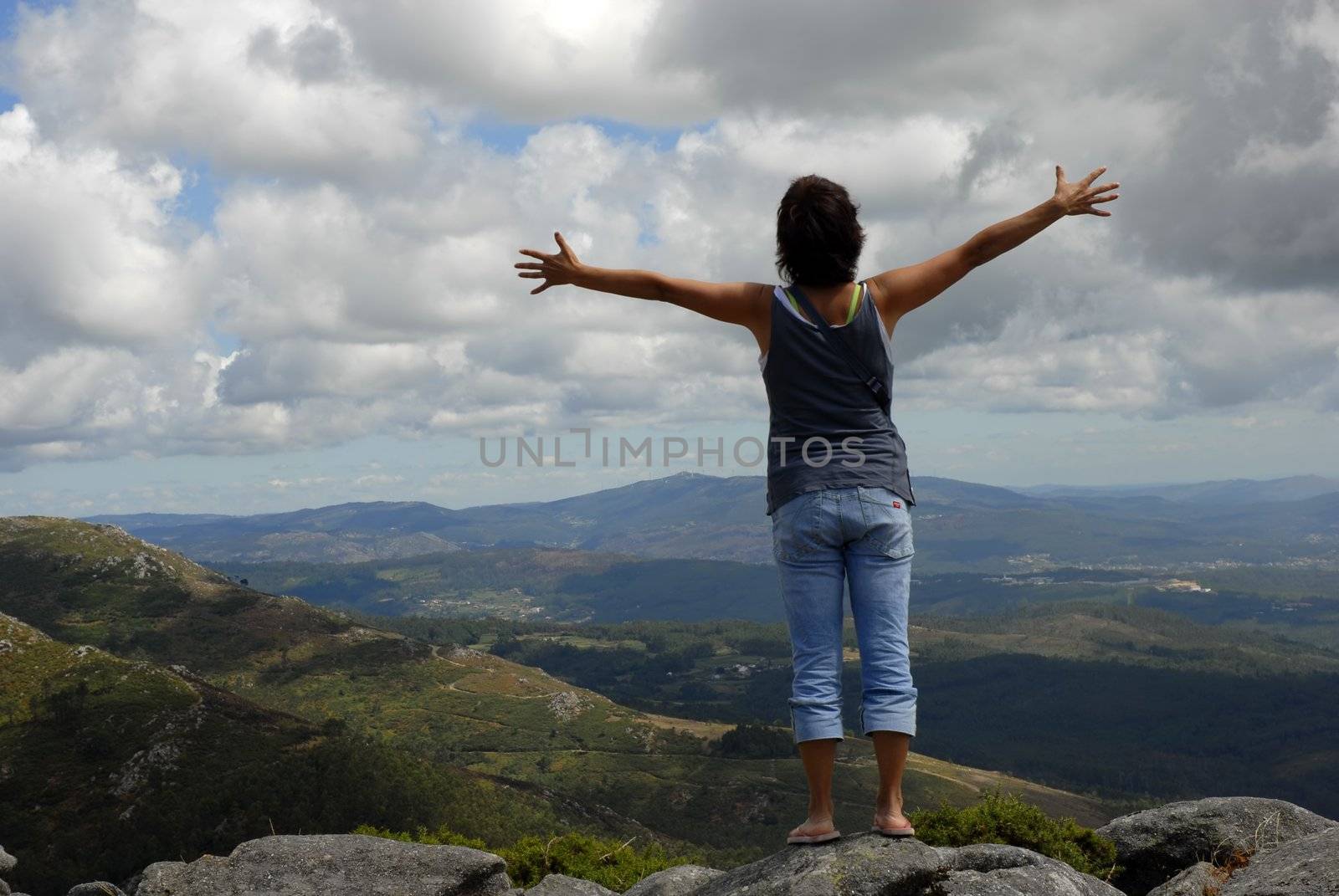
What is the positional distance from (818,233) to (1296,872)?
274 inches

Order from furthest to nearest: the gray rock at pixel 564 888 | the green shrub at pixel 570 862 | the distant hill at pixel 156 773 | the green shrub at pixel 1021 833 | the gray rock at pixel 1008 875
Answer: the distant hill at pixel 156 773
the green shrub at pixel 570 862
the gray rock at pixel 564 888
the green shrub at pixel 1021 833
the gray rock at pixel 1008 875

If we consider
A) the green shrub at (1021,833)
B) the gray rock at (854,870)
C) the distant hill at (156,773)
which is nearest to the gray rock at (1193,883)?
the green shrub at (1021,833)

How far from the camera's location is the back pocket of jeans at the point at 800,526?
789 cm

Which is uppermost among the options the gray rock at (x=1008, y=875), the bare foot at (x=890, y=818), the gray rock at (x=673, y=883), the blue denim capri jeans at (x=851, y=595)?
the blue denim capri jeans at (x=851, y=595)

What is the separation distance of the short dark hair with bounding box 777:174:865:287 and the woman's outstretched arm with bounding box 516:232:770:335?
0.41 m

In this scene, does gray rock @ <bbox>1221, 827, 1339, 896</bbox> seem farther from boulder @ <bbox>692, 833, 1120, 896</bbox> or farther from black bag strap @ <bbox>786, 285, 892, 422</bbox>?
black bag strap @ <bbox>786, 285, 892, 422</bbox>

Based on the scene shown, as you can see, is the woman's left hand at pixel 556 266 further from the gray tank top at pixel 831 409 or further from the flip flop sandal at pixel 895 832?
the flip flop sandal at pixel 895 832

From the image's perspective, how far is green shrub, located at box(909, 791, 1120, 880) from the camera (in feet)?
39.4

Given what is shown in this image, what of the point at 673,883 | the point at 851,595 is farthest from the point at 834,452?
the point at 673,883

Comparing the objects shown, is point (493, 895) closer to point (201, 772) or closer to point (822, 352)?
point (822, 352)

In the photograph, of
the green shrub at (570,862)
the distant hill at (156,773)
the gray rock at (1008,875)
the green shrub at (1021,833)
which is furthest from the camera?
the distant hill at (156,773)

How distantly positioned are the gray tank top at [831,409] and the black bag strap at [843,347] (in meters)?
0.03

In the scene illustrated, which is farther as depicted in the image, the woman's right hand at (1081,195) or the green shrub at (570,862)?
the green shrub at (570,862)

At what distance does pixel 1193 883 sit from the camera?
10.6 metres
